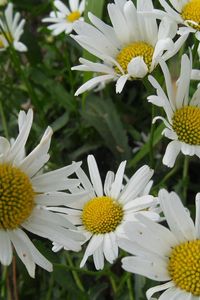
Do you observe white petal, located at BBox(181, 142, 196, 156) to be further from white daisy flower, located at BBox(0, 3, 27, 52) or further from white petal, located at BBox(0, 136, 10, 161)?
white daisy flower, located at BBox(0, 3, 27, 52)

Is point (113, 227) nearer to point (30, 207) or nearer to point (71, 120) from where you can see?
point (30, 207)

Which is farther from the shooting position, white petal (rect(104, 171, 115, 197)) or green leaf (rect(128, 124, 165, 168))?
green leaf (rect(128, 124, 165, 168))

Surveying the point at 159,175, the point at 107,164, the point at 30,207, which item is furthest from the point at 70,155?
the point at 30,207

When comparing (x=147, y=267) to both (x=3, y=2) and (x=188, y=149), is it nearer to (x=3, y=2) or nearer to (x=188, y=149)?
(x=188, y=149)

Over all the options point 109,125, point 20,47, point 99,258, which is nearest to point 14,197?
point 99,258

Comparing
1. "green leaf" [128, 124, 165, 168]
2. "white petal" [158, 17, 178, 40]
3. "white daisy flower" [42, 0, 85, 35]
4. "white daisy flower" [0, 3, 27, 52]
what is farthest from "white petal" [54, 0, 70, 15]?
"white petal" [158, 17, 178, 40]

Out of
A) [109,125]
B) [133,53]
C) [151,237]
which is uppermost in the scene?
[133,53]
